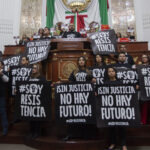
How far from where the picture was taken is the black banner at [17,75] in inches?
152

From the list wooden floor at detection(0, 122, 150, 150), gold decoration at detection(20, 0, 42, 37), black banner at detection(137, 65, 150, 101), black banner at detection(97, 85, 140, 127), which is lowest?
wooden floor at detection(0, 122, 150, 150)

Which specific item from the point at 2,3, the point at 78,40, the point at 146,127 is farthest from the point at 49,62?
the point at 2,3

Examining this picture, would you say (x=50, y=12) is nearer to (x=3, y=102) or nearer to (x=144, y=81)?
(x=3, y=102)

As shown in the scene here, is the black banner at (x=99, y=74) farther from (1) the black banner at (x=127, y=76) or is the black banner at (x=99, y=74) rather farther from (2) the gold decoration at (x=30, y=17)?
(2) the gold decoration at (x=30, y=17)

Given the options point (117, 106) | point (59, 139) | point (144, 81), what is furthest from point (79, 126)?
point (144, 81)

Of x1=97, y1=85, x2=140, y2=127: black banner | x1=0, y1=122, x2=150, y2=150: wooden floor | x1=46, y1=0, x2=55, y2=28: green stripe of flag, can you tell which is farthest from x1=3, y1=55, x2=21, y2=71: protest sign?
x1=46, y1=0, x2=55, y2=28: green stripe of flag

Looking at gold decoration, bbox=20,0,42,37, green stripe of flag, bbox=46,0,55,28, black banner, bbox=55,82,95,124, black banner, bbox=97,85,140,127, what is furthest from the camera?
green stripe of flag, bbox=46,0,55,28

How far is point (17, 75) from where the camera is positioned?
3.93 meters

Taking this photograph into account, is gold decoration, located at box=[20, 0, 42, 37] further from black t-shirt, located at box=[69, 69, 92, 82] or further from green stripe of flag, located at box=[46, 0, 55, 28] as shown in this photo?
black t-shirt, located at box=[69, 69, 92, 82]

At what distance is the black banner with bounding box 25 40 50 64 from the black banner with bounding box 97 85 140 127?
2116 millimetres

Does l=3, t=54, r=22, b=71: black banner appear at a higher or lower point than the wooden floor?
higher

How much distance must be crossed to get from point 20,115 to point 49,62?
1.84 metres

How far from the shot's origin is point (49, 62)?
4812 millimetres

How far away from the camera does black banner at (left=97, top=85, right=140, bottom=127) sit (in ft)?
9.55
